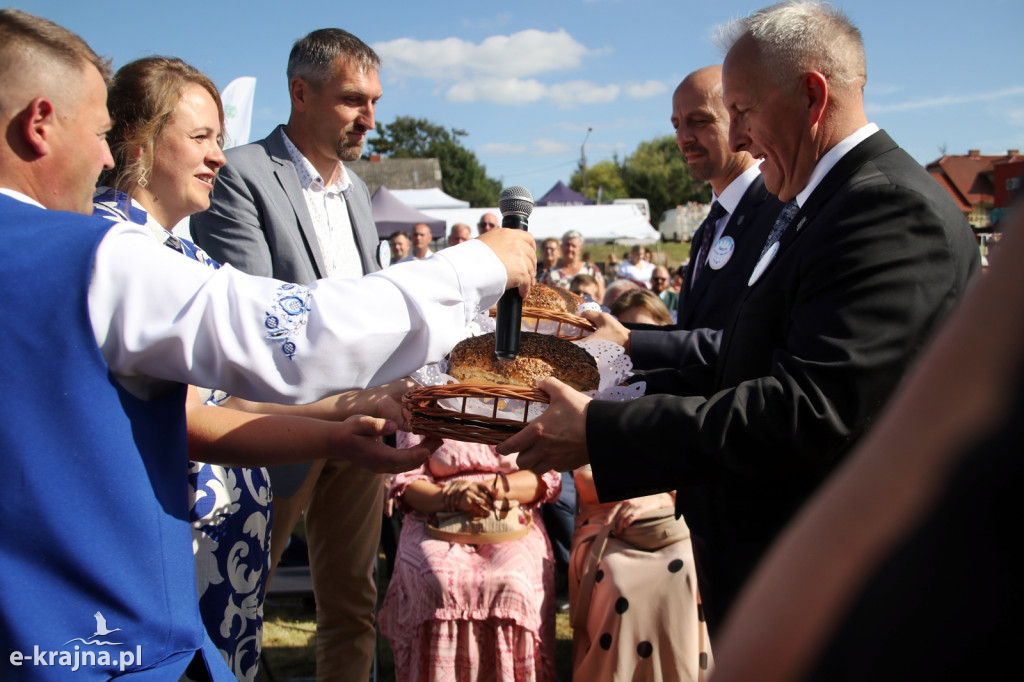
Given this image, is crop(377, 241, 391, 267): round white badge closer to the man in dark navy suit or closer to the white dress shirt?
the white dress shirt

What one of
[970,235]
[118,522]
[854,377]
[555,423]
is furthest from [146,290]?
[970,235]

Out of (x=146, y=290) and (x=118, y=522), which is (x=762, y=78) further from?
(x=118, y=522)

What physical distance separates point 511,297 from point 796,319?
713mm

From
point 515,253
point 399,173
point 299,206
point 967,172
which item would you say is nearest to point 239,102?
point 299,206

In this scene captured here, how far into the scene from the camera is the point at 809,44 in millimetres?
2000

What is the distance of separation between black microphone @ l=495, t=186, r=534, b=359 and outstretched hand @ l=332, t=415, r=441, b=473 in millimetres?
345

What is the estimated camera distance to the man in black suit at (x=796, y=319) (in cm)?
171

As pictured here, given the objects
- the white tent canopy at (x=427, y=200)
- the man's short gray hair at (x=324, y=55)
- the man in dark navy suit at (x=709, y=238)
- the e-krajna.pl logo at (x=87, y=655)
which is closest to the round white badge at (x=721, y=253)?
the man in dark navy suit at (x=709, y=238)

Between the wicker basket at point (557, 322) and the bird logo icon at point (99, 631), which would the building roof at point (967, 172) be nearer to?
the wicker basket at point (557, 322)

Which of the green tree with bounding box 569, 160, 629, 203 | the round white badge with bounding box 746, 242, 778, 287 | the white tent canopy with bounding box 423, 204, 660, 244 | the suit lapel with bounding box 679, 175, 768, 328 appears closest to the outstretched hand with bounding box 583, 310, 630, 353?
the suit lapel with bounding box 679, 175, 768, 328

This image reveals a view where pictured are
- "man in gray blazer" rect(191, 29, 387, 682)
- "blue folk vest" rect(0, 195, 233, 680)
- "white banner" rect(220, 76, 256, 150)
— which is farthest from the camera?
"white banner" rect(220, 76, 256, 150)

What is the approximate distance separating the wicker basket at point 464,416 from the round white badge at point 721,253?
1.47 metres

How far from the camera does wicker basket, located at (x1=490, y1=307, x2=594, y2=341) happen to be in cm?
257

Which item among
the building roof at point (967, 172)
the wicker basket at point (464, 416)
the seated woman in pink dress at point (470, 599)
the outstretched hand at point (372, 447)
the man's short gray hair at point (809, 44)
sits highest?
the building roof at point (967, 172)
